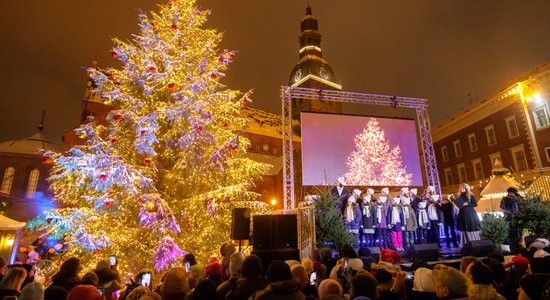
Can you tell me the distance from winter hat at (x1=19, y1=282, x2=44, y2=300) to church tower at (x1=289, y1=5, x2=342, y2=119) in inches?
2057

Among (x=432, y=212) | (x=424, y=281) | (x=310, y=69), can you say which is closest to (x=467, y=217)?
(x=432, y=212)

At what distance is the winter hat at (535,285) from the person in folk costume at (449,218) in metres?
8.83

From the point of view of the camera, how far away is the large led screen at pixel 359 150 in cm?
1537

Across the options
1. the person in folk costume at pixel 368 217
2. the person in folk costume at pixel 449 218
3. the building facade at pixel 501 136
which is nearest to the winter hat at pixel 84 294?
the person in folk costume at pixel 368 217

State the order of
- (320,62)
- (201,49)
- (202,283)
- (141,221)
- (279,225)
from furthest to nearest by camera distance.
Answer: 1. (320,62)
2. (201,49)
3. (141,221)
4. (279,225)
5. (202,283)

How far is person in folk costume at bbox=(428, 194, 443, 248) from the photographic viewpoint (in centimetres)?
1126

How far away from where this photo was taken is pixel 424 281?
3.66 meters

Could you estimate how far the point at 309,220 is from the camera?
26.8ft

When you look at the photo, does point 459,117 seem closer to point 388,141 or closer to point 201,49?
point 388,141

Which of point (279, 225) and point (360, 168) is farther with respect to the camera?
point (360, 168)

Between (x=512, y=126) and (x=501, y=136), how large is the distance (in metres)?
1.25

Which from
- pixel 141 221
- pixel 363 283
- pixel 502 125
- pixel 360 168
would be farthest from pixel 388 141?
pixel 502 125

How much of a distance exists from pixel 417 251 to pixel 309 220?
2.87 meters

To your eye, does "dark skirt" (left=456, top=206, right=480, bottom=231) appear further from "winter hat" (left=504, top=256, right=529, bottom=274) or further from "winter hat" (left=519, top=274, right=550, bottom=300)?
"winter hat" (left=519, top=274, right=550, bottom=300)
